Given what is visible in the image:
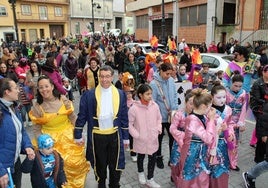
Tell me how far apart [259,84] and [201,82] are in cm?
265

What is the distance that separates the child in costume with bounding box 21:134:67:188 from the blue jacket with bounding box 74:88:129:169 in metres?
0.51

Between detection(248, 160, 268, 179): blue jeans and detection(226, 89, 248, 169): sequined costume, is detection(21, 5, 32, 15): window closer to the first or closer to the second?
detection(226, 89, 248, 169): sequined costume

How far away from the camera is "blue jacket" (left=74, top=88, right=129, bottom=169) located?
12.0ft

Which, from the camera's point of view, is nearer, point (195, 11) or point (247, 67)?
point (247, 67)

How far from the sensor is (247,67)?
5.72m

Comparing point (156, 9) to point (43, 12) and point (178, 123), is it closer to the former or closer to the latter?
point (43, 12)

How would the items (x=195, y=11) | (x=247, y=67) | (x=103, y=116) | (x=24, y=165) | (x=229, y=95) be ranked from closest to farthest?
(x=24, y=165), (x=103, y=116), (x=229, y=95), (x=247, y=67), (x=195, y=11)

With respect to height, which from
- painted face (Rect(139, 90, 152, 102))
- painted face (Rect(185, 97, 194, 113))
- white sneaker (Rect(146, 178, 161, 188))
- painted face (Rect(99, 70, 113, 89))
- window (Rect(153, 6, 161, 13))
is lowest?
white sneaker (Rect(146, 178, 161, 188))

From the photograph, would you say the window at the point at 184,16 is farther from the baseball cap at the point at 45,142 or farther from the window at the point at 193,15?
the baseball cap at the point at 45,142

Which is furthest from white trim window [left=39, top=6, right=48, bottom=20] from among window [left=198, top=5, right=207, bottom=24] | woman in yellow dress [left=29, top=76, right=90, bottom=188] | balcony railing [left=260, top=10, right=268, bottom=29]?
woman in yellow dress [left=29, top=76, right=90, bottom=188]

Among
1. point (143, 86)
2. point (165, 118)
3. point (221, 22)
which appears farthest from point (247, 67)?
point (221, 22)

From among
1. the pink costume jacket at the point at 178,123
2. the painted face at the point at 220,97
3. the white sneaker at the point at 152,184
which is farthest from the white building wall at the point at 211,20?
the white sneaker at the point at 152,184

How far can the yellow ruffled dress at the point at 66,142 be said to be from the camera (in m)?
3.76

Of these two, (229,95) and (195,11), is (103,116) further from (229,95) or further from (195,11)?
(195,11)
